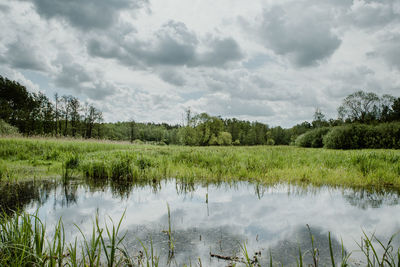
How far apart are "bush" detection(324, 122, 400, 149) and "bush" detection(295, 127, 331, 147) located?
4461 mm

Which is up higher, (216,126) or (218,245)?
(216,126)

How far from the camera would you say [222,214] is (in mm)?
4055

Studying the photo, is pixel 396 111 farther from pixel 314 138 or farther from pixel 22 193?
pixel 22 193

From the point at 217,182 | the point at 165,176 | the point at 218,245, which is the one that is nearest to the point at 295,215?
the point at 218,245

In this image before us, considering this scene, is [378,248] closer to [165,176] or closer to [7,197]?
[165,176]

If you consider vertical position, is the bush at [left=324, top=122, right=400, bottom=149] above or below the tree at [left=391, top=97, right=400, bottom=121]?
below

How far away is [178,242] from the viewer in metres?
2.96

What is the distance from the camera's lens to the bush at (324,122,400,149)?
71.5 feet

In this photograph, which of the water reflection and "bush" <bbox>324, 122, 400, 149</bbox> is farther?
"bush" <bbox>324, 122, 400, 149</bbox>

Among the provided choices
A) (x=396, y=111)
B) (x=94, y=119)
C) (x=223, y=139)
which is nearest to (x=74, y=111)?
(x=94, y=119)

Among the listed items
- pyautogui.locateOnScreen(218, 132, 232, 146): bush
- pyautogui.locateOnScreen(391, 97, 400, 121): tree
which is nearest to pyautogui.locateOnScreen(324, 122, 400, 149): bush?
pyautogui.locateOnScreen(391, 97, 400, 121): tree

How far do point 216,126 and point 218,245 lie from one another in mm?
56715

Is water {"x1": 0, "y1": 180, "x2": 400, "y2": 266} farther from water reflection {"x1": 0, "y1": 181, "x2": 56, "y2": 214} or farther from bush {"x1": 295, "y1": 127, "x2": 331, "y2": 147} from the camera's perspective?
bush {"x1": 295, "y1": 127, "x2": 331, "y2": 147}

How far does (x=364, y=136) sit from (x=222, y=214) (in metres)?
25.5
